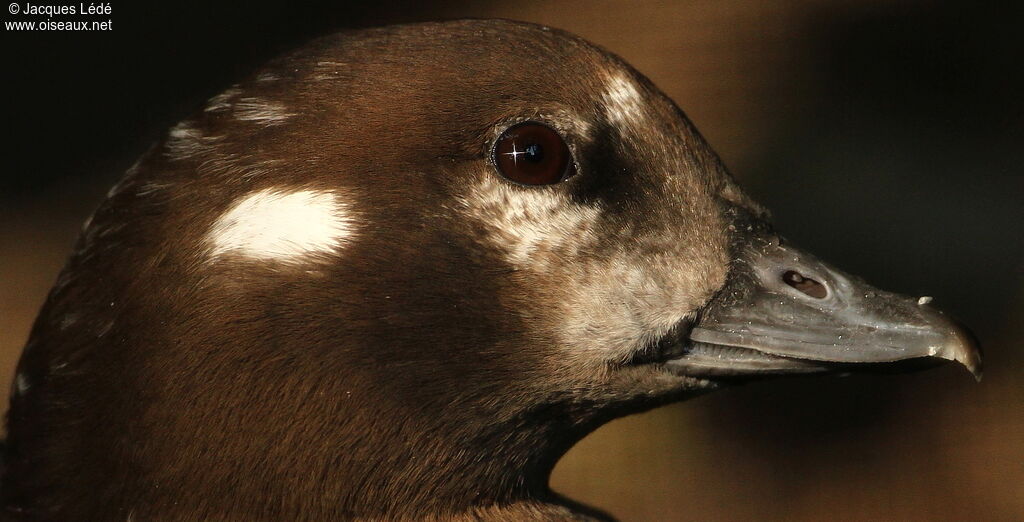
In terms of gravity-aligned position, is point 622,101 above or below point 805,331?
above

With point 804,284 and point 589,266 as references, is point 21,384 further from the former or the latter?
point 804,284

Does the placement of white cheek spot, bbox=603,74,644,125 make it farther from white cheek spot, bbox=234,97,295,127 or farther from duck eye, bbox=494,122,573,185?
white cheek spot, bbox=234,97,295,127

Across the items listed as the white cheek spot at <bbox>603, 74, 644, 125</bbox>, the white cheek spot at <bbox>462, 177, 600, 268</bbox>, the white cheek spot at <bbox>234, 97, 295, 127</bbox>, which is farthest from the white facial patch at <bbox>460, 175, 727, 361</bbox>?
the white cheek spot at <bbox>234, 97, 295, 127</bbox>

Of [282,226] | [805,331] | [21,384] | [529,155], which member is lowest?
[21,384]

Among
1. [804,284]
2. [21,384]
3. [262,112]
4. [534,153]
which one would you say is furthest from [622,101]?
[21,384]

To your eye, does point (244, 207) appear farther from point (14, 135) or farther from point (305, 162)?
point (14, 135)

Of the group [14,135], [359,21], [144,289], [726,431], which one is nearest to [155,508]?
[144,289]

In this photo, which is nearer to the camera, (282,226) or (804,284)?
(282,226)
